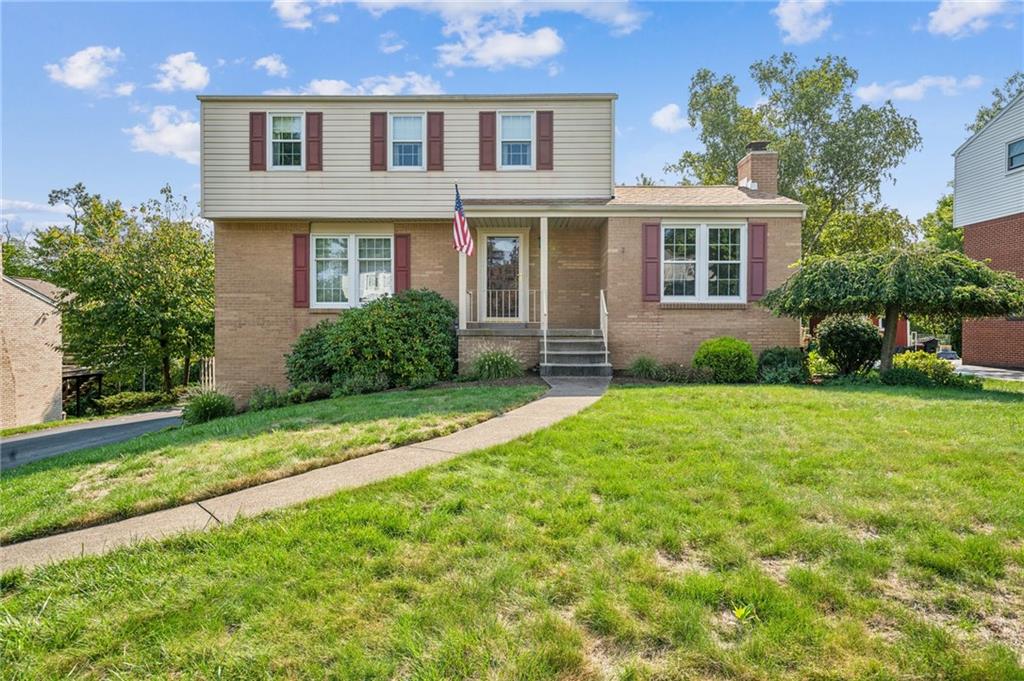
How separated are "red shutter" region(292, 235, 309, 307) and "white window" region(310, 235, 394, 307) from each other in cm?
16

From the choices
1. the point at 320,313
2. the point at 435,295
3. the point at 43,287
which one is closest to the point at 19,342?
the point at 43,287

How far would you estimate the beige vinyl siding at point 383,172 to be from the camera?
12.6m

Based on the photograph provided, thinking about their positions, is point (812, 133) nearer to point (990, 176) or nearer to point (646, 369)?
point (990, 176)

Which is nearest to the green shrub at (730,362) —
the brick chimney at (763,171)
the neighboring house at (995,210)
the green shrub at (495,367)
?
the green shrub at (495,367)

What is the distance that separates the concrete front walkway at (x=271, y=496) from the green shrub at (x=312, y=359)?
18.4 ft

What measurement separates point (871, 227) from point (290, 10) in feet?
83.4

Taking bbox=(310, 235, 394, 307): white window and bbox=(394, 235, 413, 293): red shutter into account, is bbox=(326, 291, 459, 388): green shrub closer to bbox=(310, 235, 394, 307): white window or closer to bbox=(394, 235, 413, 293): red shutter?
bbox=(394, 235, 413, 293): red shutter

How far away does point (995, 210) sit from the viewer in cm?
1808

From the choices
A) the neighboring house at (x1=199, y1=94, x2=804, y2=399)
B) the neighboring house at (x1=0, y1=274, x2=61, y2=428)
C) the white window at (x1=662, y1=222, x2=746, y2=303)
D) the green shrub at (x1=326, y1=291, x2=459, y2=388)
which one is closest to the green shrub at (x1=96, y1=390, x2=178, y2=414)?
the neighboring house at (x1=0, y1=274, x2=61, y2=428)

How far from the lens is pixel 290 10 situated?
31.0 feet

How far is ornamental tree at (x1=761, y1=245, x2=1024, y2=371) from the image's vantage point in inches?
348

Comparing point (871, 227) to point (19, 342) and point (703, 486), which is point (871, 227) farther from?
point (19, 342)


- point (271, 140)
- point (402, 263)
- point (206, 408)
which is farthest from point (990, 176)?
point (206, 408)

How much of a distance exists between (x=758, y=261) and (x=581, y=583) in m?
10.7
